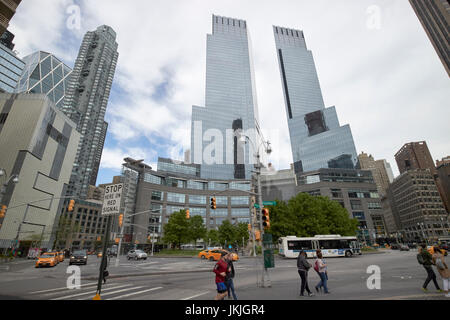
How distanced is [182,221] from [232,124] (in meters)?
103

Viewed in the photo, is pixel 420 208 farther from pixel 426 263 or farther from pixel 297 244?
pixel 426 263

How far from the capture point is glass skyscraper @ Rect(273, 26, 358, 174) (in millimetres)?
118250

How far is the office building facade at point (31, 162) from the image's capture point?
56.8 metres

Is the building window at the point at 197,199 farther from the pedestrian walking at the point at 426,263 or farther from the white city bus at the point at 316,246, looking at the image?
the pedestrian walking at the point at 426,263

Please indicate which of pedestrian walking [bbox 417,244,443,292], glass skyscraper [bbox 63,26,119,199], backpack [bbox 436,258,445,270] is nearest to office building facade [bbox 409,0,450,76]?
pedestrian walking [bbox 417,244,443,292]

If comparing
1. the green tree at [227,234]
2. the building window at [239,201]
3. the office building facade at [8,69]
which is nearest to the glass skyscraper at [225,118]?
the building window at [239,201]

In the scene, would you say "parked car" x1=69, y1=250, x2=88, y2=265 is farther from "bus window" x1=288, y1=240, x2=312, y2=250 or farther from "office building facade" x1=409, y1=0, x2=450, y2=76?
"office building facade" x1=409, y1=0, x2=450, y2=76

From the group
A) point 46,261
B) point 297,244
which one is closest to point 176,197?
point 297,244

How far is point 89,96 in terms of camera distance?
550ft

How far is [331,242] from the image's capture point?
110 ft

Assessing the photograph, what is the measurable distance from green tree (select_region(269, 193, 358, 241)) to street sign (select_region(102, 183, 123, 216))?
130 feet

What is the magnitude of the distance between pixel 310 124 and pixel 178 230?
122 metres

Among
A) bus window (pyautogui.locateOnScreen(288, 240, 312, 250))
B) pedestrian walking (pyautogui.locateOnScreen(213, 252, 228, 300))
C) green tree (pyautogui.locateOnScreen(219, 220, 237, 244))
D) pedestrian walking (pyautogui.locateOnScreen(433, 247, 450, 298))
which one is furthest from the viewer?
green tree (pyautogui.locateOnScreen(219, 220, 237, 244))

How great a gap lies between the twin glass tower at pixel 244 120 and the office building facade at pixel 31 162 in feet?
236
